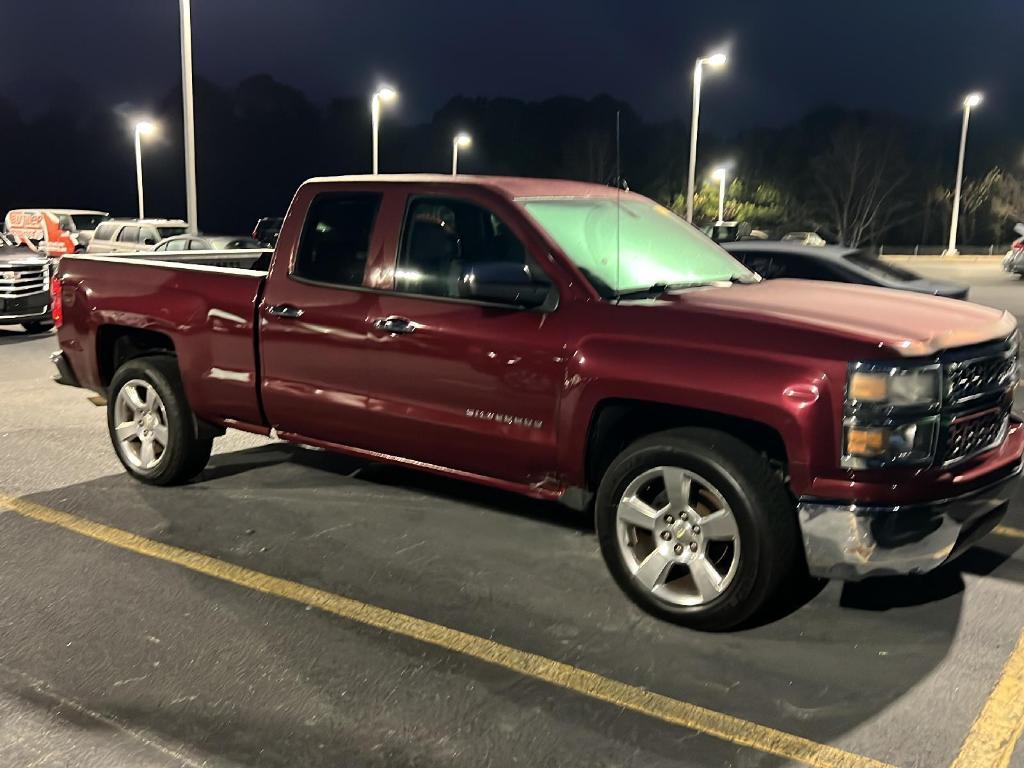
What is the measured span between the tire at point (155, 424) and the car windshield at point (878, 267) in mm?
6753

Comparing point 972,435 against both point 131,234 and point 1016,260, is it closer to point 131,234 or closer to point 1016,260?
point 131,234

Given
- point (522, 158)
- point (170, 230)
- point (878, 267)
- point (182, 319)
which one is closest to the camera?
point (182, 319)

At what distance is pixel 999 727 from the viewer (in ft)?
10.5

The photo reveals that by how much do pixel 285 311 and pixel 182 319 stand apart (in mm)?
804

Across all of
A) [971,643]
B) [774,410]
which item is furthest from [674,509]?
[971,643]

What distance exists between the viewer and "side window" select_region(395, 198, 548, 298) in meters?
4.44

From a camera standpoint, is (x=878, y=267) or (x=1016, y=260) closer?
(x=878, y=267)

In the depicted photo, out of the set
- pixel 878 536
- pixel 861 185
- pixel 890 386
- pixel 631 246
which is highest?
pixel 861 185

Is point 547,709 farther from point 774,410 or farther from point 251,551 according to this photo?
point 251,551

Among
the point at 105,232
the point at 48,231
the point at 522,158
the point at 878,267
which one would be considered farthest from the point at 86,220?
the point at 522,158

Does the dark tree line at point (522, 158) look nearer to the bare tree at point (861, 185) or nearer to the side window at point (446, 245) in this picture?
the bare tree at point (861, 185)

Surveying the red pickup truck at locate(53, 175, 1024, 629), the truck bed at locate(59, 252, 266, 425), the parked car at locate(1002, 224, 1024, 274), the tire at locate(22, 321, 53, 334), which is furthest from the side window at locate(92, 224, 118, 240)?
the parked car at locate(1002, 224, 1024, 274)

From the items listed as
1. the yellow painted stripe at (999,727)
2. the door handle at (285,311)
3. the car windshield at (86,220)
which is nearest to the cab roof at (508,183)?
the door handle at (285,311)

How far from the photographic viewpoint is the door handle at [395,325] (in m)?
4.50
